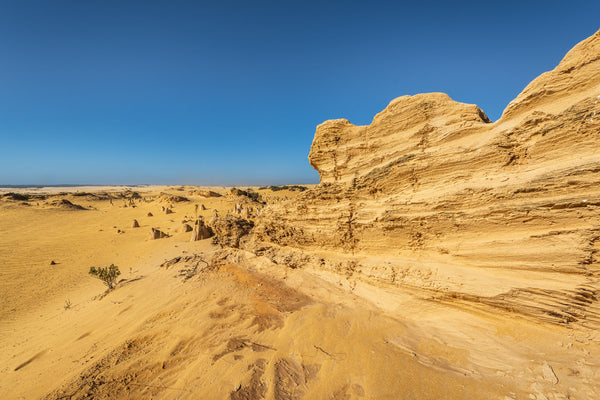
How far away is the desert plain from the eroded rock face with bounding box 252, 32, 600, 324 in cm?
3

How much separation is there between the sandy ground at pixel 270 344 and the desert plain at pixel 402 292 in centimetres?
4

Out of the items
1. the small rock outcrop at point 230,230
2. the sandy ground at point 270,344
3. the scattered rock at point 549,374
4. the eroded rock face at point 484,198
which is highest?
the eroded rock face at point 484,198

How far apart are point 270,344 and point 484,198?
18.8 ft

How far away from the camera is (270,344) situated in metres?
5.28

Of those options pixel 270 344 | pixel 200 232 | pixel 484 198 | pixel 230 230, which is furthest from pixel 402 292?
pixel 200 232

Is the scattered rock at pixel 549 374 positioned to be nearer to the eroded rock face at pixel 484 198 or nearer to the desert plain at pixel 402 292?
Result: the desert plain at pixel 402 292

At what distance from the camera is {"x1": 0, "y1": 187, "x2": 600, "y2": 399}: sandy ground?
3.86 meters

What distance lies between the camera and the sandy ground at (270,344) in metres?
3.86

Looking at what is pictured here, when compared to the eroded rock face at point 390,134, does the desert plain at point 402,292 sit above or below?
below

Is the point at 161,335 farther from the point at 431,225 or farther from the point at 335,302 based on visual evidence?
the point at 431,225

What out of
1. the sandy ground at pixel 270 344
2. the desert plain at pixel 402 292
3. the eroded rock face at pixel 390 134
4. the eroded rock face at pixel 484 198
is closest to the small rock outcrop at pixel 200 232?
the sandy ground at pixel 270 344

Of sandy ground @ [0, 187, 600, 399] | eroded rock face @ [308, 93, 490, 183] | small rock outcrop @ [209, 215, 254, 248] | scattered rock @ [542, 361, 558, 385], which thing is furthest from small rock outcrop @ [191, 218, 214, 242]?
scattered rock @ [542, 361, 558, 385]

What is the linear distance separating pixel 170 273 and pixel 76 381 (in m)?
5.45

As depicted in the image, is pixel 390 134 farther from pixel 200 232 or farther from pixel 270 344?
pixel 200 232
